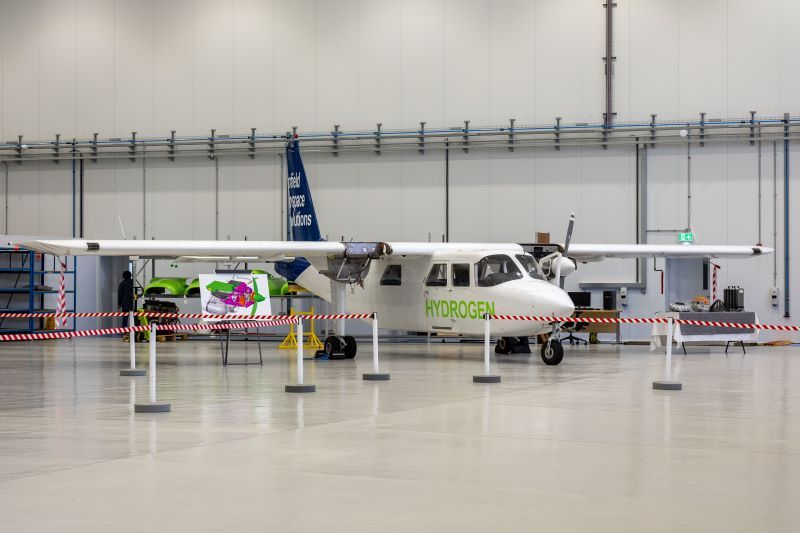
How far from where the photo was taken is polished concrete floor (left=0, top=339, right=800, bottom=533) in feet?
19.6

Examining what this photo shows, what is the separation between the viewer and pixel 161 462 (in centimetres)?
777

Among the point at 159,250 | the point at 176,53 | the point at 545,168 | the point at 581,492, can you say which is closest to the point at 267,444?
the point at 581,492

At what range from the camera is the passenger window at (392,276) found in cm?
2177

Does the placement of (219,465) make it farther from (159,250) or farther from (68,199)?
(68,199)

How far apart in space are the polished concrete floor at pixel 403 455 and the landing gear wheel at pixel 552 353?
10.2 ft

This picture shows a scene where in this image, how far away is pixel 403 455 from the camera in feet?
26.5

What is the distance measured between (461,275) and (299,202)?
5.12 m

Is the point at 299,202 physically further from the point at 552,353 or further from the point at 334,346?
the point at 552,353

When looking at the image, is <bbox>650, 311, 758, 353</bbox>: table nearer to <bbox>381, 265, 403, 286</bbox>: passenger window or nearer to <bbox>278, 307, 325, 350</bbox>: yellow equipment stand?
<bbox>381, 265, 403, 286</bbox>: passenger window

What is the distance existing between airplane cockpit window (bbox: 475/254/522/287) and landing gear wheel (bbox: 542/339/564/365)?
1505 millimetres

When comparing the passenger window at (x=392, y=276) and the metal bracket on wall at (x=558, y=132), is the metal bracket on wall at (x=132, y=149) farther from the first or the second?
the metal bracket on wall at (x=558, y=132)

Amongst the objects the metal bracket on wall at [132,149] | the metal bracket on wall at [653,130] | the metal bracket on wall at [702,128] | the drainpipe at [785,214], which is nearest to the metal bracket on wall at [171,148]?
the metal bracket on wall at [132,149]

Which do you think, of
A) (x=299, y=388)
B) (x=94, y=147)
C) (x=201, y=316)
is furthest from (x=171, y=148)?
(x=299, y=388)

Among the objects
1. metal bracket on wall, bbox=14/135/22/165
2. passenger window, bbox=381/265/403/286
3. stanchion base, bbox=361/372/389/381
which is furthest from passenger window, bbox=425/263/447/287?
metal bracket on wall, bbox=14/135/22/165
